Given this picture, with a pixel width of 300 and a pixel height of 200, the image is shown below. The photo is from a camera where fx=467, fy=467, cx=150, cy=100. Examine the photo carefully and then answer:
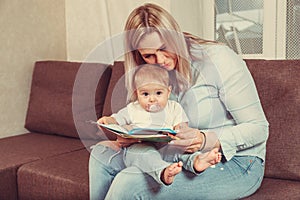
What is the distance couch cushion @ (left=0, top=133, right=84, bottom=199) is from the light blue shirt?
0.90m

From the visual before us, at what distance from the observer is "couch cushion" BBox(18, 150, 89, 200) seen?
1819 mm

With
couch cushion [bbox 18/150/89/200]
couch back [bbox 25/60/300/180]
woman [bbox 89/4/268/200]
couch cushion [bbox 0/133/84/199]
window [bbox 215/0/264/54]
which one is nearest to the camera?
woman [bbox 89/4/268/200]

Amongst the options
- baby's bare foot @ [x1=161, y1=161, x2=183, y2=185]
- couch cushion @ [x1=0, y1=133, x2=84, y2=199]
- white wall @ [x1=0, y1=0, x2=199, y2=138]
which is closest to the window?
white wall @ [x1=0, y1=0, x2=199, y2=138]

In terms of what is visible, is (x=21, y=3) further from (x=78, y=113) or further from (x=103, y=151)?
(x=103, y=151)

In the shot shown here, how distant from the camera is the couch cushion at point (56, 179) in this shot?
71.6 inches

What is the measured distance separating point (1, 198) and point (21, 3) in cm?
115

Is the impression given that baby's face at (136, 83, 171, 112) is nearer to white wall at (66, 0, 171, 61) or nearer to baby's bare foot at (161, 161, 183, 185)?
baby's bare foot at (161, 161, 183, 185)

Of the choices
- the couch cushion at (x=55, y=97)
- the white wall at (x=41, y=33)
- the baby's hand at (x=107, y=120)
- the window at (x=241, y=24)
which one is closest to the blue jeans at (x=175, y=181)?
the baby's hand at (x=107, y=120)

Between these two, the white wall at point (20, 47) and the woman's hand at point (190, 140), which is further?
the white wall at point (20, 47)

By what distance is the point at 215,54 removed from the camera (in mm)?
1568

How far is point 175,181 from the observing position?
1428mm

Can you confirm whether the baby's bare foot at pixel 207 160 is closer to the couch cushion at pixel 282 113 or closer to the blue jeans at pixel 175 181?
the blue jeans at pixel 175 181

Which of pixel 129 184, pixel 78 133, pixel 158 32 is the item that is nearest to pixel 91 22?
pixel 78 133

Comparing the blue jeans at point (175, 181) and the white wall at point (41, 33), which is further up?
the white wall at point (41, 33)
